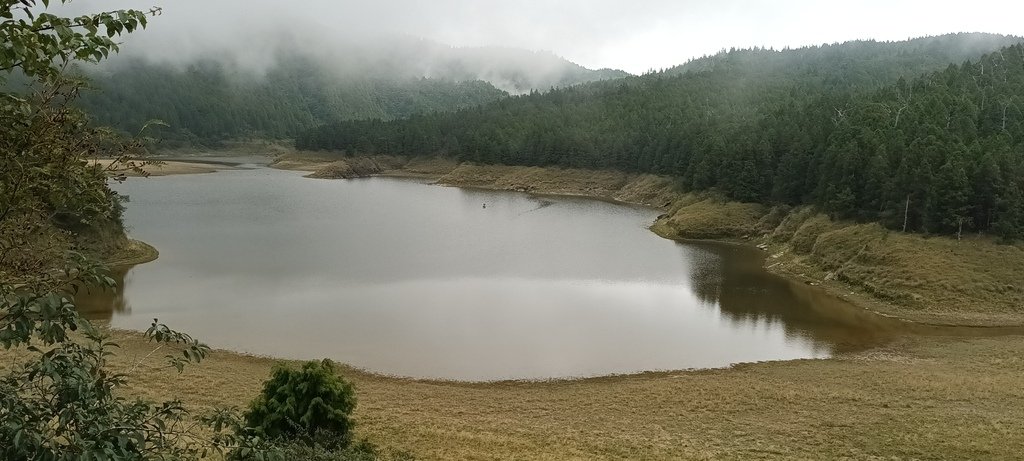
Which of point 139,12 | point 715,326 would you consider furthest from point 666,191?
point 139,12

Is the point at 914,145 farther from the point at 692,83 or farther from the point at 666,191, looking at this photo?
the point at 692,83

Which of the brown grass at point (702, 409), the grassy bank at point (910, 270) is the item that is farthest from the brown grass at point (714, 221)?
the brown grass at point (702, 409)

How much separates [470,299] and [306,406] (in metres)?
23.8

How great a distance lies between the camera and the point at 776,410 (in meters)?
23.9

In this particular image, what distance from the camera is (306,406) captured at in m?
17.2

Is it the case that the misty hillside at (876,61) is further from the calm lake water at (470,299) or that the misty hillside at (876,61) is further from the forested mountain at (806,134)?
the calm lake water at (470,299)

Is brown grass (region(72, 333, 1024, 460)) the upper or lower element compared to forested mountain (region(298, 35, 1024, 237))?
lower

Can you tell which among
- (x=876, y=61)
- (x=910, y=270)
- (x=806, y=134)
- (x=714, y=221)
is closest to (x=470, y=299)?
(x=910, y=270)

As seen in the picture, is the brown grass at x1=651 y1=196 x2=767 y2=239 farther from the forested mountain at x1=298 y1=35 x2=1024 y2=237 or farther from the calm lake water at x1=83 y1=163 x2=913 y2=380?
the calm lake water at x1=83 y1=163 x2=913 y2=380

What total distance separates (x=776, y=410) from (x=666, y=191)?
7788 centimetres

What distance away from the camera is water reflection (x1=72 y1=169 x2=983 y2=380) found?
104ft

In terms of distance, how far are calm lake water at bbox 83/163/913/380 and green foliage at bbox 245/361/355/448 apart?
36.4ft

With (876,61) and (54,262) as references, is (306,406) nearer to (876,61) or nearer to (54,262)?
(54,262)

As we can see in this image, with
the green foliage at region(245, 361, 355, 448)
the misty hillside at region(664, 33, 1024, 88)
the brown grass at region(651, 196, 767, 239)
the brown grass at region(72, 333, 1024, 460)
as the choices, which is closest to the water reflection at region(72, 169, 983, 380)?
the brown grass at region(72, 333, 1024, 460)
